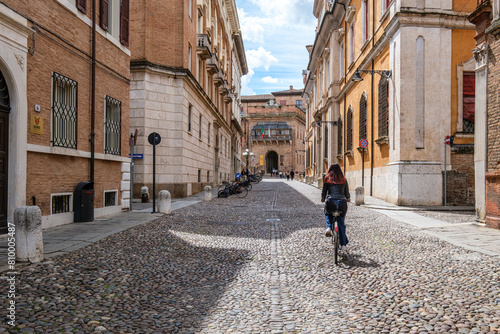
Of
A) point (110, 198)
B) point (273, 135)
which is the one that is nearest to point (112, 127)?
point (110, 198)

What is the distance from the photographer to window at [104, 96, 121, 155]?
1227 centimetres

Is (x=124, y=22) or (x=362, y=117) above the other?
(x=124, y=22)

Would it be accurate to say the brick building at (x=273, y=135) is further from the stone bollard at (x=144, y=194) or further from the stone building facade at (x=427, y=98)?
the stone building facade at (x=427, y=98)

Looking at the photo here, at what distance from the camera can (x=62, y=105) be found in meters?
9.80

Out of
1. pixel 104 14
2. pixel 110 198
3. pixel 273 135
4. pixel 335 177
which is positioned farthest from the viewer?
pixel 273 135

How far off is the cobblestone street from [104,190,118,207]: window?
4117 mm

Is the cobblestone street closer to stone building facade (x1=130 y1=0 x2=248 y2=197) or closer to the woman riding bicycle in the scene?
the woman riding bicycle

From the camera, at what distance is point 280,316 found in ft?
12.9

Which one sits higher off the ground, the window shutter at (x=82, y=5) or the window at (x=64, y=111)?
the window shutter at (x=82, y=5)

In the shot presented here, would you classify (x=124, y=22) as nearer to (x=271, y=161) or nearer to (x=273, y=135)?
(x=273, y=135)

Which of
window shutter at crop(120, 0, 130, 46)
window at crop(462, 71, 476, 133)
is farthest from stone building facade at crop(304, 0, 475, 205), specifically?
window shutter at crop(120, 0, 130, 46)

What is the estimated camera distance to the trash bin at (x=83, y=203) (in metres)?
10.2

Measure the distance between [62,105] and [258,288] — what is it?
23.9 ft

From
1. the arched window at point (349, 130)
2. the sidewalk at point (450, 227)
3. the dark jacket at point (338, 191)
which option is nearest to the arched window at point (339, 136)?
the arched window at point (349, 130)
